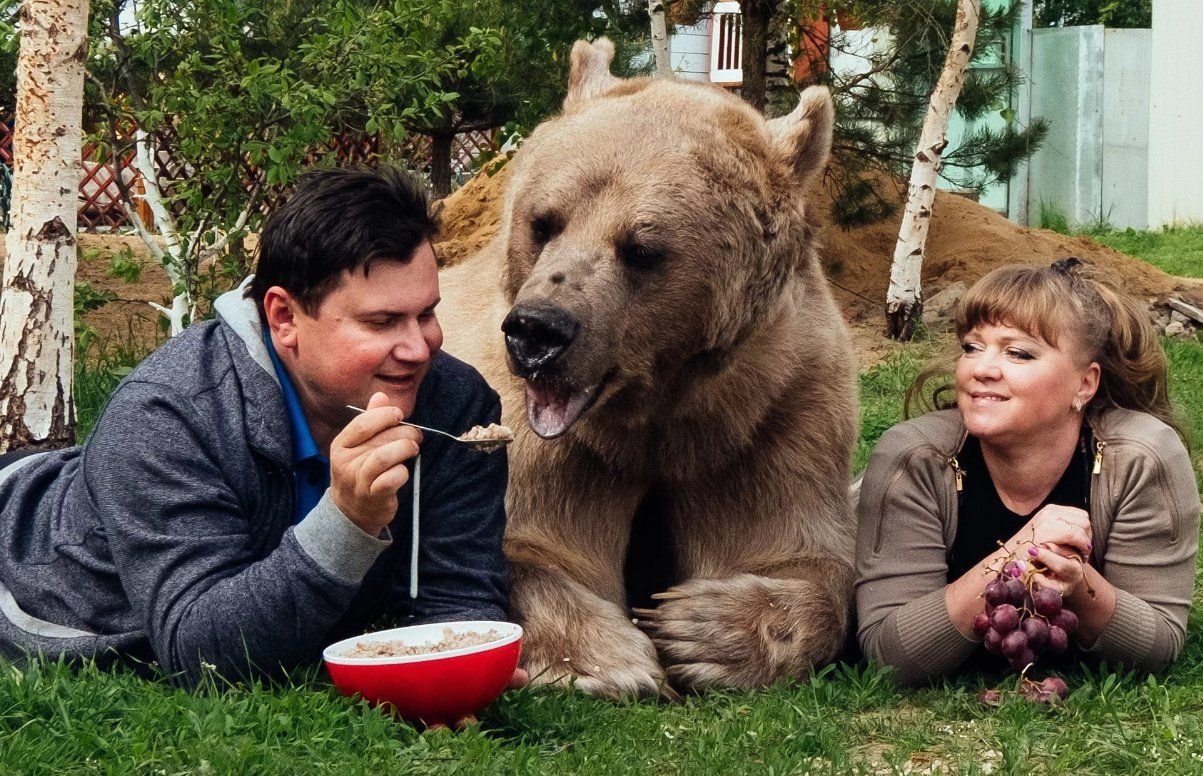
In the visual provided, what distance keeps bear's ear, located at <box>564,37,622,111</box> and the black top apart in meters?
1.29

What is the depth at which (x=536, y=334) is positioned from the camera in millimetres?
3117

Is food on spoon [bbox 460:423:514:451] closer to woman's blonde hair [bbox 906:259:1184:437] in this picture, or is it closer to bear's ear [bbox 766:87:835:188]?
bear's ear [bbox 766:87:835:188]

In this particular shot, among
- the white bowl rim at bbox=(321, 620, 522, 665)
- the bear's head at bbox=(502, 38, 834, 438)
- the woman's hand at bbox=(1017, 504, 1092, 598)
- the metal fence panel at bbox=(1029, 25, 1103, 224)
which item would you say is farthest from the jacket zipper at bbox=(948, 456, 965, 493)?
the metal fence panel at bbox=(1029, 25, 1103, 224)

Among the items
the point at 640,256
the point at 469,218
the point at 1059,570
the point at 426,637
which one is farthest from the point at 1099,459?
the point at 469,218

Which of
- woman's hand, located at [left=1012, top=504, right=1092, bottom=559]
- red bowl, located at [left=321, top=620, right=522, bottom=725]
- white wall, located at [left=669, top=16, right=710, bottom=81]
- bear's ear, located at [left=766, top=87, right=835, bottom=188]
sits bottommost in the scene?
red bowl, located at [left=321, top=620, right=522, bottom=725]

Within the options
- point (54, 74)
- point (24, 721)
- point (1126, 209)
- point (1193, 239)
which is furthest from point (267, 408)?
point (1126, 209)

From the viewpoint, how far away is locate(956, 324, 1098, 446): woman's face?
3.42 m

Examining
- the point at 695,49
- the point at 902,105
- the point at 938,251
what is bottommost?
the point at 938,251

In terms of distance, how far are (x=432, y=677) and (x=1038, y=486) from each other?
154 centimetres

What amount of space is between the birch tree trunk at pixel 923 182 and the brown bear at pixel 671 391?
4216 mm

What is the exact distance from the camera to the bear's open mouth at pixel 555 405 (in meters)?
3.30

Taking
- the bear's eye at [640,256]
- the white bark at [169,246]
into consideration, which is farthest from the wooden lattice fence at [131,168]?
the bear's eye at [640,256]

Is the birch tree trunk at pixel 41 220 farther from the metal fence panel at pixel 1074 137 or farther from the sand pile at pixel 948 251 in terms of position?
the metal fence panel at pixel 1074 137

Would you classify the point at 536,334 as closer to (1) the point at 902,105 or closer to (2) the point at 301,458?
(2) the point at 301,458
